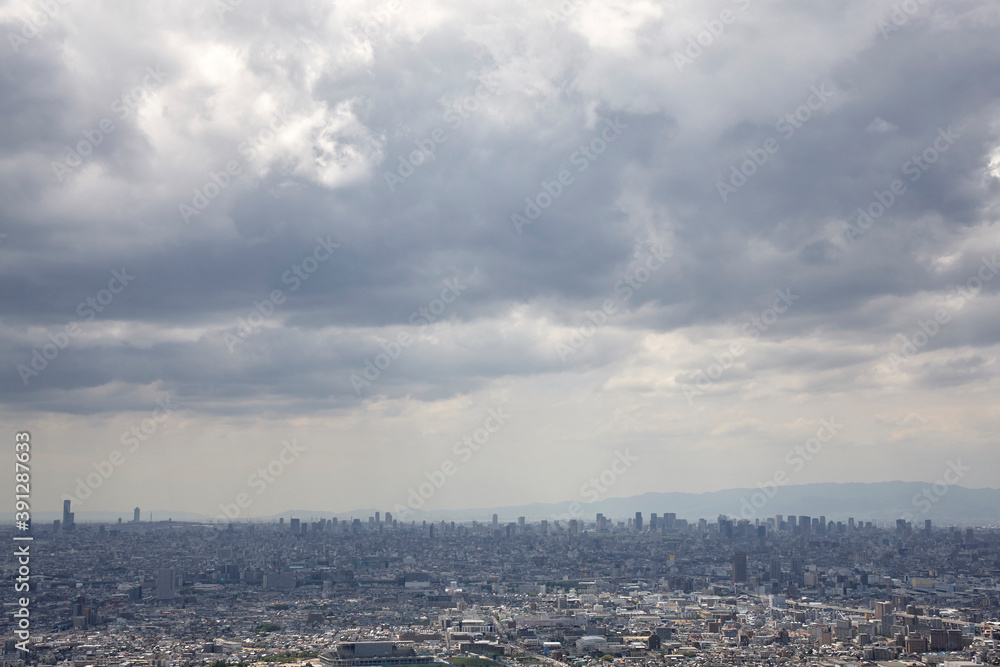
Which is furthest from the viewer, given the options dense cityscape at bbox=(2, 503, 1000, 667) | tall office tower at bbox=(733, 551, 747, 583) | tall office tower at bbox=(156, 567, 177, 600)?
tall office tower at bbox=(733, 551, 747, 583)

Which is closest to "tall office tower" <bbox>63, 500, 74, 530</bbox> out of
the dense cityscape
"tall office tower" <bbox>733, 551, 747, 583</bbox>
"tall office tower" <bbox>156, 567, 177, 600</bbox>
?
the dense cityscape

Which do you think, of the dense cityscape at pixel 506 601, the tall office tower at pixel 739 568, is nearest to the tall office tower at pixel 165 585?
the dense cityscape at pixel 506 601

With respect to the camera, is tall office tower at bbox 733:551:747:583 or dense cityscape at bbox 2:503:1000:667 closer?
dense cityscape at bbox 2:503:1000:667

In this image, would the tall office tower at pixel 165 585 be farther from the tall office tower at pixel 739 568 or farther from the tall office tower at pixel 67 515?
the tall office tower at pixel 67 515

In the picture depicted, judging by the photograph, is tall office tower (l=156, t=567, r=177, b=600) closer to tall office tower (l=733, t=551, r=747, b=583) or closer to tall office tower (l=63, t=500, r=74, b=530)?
tall office tower (l=733, t=551, r=747, b=583)

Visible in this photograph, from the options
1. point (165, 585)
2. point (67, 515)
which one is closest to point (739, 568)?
point (165, 585)

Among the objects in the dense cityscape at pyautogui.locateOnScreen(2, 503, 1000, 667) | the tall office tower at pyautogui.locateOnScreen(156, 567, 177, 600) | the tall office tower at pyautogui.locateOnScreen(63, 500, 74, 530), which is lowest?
the dense cityscape at pyautogui.locateOnScreen(2, 503, 1000, 667)

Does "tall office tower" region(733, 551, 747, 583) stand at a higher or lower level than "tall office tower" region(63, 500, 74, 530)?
lower

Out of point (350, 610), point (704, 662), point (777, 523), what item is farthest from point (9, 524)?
point (777, 523)

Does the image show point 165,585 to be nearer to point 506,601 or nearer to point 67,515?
point 506,601
